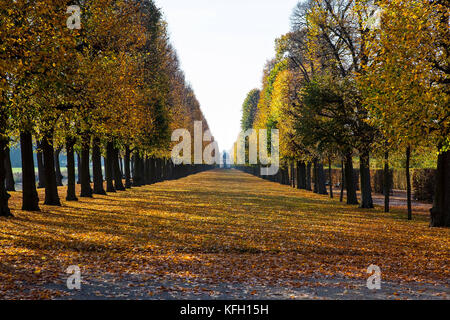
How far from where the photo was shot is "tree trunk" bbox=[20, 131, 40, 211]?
20.9 metres

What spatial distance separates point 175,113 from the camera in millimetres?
54562

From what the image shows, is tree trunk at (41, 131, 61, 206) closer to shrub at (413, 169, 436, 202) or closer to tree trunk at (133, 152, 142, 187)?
tree trunk at (133, 152, 142, 187)

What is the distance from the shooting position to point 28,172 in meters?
21.0

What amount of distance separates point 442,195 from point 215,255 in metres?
11.3

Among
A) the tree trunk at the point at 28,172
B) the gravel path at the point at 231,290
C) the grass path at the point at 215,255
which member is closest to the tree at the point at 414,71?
the grass path at the point at 215,255

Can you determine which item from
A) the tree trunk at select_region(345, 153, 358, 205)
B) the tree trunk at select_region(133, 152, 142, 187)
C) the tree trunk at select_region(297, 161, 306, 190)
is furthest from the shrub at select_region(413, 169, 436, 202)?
the tree trunk at select_region(133, 152, 142, 187)

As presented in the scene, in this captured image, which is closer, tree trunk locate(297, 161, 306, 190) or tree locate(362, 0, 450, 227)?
tree locate(362, 0, 450, 227)

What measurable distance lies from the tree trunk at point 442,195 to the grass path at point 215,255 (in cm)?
64

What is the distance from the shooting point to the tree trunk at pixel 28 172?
20.9m

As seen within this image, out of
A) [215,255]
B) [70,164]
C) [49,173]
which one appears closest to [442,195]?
[215,255]

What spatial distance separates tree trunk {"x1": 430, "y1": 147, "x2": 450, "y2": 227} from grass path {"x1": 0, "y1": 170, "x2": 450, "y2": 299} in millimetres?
644

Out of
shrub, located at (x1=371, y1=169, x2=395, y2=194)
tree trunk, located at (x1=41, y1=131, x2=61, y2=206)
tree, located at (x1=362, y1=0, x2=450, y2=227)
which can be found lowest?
shrub, located at (x1=371, y1=169, x2=395, y2=194)

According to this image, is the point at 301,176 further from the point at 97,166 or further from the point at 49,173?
the point at 49,173

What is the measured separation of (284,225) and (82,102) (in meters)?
9.74
